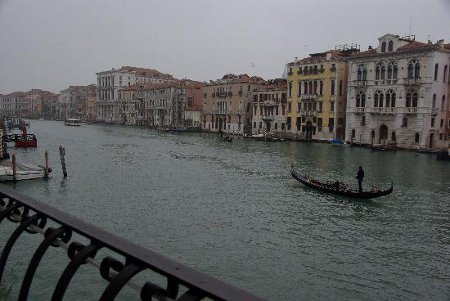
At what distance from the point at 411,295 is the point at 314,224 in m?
3.24

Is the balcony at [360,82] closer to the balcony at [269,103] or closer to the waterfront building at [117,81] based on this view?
the balcony at [269,103]

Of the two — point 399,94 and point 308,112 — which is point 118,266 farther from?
point 308,112

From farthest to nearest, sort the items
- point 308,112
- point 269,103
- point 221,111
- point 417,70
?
point 221,111, point 269,103, point 308,112, point 417,70

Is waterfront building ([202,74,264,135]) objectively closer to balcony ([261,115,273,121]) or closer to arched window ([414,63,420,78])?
balcony ([261,115,273,121])

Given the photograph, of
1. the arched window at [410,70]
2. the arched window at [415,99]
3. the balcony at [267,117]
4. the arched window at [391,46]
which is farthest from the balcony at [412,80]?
the balcony at [267,117]

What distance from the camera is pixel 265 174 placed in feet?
52.3

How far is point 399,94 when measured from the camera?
96.1 feet

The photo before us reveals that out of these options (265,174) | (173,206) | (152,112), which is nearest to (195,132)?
(152,112)

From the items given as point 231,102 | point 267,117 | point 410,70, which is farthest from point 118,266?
point 231,102

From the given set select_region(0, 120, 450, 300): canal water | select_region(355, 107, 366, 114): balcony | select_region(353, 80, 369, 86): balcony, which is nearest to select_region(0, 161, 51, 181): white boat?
select_region(0, 120, 450, 300): canal water

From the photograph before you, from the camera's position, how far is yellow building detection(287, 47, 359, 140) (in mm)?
34094

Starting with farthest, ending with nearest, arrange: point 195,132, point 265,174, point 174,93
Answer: point 174,93
point 195,132
point 265,174

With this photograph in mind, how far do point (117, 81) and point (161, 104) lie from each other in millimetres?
18286

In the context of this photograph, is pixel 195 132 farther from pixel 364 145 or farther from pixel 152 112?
pixel 364 145
